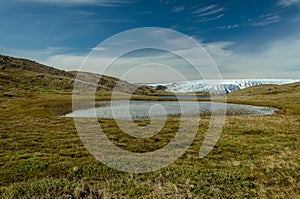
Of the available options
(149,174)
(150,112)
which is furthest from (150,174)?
(150,112)

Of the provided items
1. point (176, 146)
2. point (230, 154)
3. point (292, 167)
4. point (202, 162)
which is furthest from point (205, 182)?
point (176, 146)

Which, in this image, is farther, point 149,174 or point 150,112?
point 150,112

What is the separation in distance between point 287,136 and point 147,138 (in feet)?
63.9

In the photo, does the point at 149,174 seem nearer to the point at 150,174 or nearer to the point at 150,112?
the point at 150,174

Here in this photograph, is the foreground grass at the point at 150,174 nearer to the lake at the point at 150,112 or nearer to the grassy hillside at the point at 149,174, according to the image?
the grassy hillside at the point at 149,174

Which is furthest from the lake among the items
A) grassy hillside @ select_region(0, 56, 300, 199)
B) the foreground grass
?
grassy hillside @ select_region(0, 56, 300, 199)

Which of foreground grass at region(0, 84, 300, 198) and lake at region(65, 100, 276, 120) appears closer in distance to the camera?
foreground grass at region(0, 84, 300, 198)

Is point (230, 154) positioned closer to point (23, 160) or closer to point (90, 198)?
point (90, 198)

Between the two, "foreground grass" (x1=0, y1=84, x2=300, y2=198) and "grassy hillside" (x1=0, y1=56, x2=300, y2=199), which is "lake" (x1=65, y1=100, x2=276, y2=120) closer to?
"foreground grass" (x1=0, y1=84, x2=300, y2=198)

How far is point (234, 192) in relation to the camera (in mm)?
12961

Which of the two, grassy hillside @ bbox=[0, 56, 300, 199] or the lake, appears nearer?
grassy hillside @ bbox=[0, 56, 300, 199]

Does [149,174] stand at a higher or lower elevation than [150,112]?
lower

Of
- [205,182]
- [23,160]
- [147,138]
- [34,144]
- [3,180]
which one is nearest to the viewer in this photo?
[205,182]

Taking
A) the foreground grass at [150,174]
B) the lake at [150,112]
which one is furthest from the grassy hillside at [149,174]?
the lake at [150,112]
